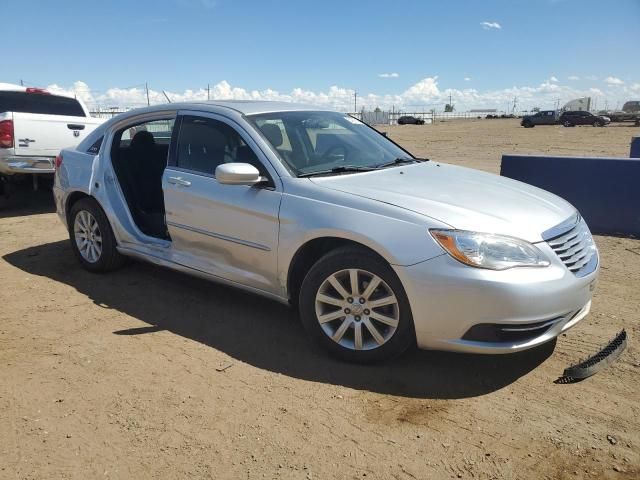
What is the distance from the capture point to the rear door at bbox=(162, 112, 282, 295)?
11.7 feet

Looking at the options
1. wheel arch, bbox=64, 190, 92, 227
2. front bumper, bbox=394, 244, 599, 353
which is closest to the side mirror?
front bumper, bbox=394, 244, 599, 353

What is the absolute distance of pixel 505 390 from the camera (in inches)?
119

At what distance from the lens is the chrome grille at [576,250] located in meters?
3.03

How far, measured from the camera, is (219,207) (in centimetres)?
381

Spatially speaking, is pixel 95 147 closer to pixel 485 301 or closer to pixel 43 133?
pixel 43 133

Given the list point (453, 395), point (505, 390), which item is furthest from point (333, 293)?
point (505, 390)

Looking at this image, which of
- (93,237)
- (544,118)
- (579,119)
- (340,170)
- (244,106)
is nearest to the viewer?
(340,170)

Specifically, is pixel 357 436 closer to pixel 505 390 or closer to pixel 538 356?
pixel 505 390

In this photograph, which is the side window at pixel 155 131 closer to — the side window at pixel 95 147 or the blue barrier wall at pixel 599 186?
the side window at pixel 95 147

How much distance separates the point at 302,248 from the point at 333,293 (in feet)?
1.17

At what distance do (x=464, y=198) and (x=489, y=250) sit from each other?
20.9 inches

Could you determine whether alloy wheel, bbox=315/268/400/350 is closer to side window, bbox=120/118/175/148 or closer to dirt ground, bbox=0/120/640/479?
dirt ground, bbox=0/120/640/479

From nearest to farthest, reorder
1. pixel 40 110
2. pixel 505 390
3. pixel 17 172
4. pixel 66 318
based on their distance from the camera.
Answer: pixel 505 390
pixel 66 318
pixel 17 172
pixel 40 110

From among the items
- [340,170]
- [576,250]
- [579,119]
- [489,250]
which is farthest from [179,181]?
[579,119]
